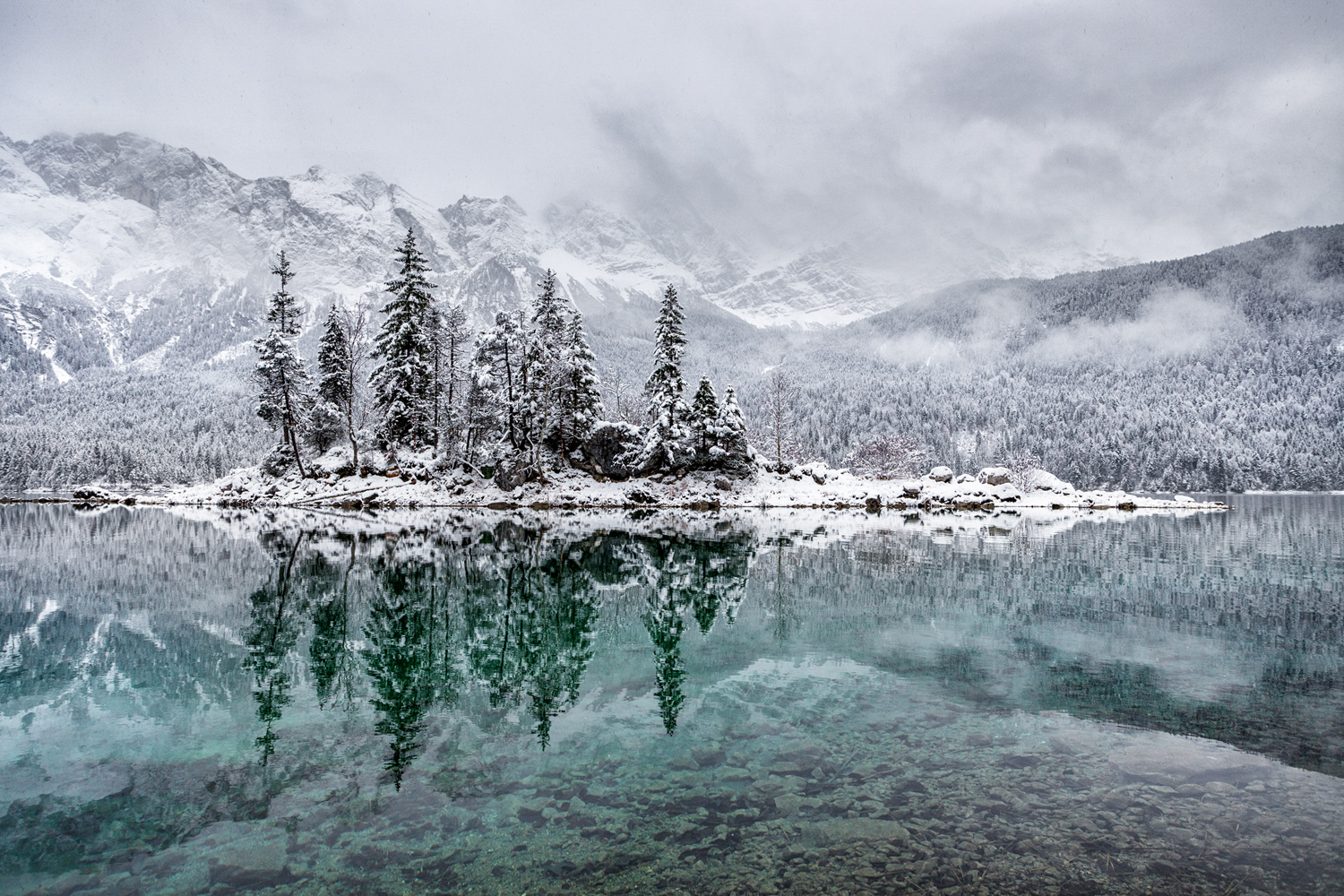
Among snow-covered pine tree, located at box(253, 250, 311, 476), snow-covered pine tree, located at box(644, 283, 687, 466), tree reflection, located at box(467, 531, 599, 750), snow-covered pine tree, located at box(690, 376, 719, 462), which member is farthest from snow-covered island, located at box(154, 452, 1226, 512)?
tree reflection, located at box(467, 531, 599, 750)

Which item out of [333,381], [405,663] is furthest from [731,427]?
[405,663]

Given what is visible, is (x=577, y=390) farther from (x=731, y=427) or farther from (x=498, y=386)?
(x=731, y=427)

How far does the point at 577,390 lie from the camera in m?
60.3

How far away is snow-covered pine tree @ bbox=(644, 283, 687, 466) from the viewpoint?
59.4m

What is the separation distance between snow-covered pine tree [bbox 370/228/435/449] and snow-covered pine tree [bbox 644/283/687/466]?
65.1ft

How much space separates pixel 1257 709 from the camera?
938cm

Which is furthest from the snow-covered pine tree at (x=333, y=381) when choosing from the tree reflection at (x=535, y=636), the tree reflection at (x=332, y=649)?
the tree reflection at (x=332, y=649)

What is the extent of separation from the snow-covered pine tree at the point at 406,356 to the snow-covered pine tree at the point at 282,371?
20.6 ft

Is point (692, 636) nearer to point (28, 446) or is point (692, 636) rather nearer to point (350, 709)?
A: point (350, 709)

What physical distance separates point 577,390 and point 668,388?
27.1 ft

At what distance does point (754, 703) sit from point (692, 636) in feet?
13.8

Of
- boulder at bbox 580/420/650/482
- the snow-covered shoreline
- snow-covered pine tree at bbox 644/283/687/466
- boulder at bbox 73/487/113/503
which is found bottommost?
the snow-covered shoreline

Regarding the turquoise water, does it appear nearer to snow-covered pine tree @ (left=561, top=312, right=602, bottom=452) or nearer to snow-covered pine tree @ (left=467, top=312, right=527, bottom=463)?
snow-covered pine tree @ (left=467, top=312, right=527, bottom=463)

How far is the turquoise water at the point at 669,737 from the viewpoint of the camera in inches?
226
